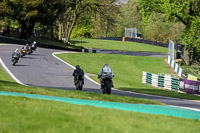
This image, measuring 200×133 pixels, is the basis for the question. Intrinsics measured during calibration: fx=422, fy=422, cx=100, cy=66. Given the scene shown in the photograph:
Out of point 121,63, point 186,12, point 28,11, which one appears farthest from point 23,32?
point 186,12

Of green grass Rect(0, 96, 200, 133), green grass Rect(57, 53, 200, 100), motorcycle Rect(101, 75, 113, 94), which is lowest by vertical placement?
green grass Rect(57, 53, 200, 100)

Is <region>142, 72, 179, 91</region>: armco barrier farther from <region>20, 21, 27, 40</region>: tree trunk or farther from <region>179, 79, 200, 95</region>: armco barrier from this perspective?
<region>20, 21, 27, 40</region>: tree trunk

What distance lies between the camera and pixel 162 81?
30781mm

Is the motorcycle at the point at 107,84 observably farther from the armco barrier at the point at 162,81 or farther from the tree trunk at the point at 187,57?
the tree trunk at the point at 187,57

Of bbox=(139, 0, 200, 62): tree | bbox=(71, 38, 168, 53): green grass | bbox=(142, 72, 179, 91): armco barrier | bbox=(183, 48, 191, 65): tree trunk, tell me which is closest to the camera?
bbox=(142, 72, 179, 91): armco barrier

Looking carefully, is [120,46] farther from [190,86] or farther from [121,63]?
[190,86]

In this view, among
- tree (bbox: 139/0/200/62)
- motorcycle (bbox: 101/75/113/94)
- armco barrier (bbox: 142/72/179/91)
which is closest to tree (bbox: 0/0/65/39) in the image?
tree (bbox: 139/0/200/62)

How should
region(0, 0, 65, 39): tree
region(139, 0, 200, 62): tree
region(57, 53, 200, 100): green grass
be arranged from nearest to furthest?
region(57, 53, 200, 100): green grass → region(139, 0, 200, 62): tree → region(0, 0, 65, 39): tree

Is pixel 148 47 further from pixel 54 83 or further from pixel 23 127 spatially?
pixel 23 127

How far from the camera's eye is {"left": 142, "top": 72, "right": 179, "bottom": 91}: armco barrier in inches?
1164

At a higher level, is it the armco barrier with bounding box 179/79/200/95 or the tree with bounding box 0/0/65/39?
the tree with bounding box 0/0/65/39

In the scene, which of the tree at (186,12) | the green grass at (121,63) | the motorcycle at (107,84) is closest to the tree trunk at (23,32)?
the green grass at (121,63)

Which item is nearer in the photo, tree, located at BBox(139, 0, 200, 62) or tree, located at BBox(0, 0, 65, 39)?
tree, located at BBox(139, 0, 200, 62)

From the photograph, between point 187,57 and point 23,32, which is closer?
point 187,57
